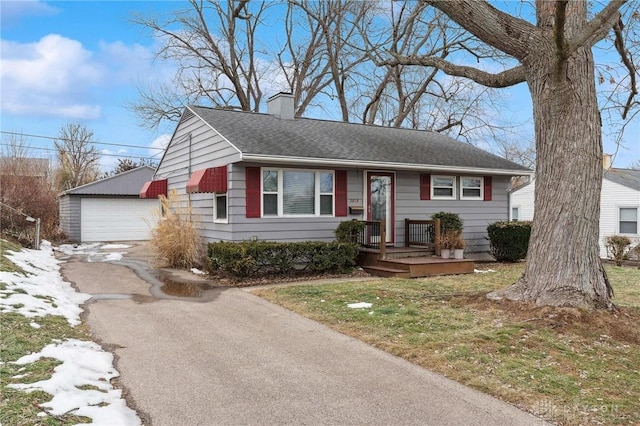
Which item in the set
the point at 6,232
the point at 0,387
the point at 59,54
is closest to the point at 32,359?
the point at 0,387

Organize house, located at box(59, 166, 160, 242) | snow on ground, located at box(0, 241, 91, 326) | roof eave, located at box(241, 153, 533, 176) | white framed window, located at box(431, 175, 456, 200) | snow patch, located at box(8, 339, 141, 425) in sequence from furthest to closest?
house, located at box(59, 166, 160, 242) → white framed window, located at box(431, 175, 456, 200) → roof eave, located at box(241, 153, 533, 176) → snow on ground, located at box(0, 241, 91, 326) → snow patch, located at box(8, 339, 141, 425)

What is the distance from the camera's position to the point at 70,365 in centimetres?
408

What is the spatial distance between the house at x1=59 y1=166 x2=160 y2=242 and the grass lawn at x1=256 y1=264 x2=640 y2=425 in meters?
15.2

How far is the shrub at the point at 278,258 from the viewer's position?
9461 millimetres

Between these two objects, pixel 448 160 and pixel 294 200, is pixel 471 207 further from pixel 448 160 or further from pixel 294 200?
pixel 294 200

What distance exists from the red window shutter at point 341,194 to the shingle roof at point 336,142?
1.85 feet

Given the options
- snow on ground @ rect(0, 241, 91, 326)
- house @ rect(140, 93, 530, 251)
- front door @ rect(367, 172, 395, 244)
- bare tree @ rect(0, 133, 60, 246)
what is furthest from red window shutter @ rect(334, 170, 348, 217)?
bare tree @ rect(0, 133, 60, 246)

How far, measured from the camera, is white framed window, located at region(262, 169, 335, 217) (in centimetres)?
1097

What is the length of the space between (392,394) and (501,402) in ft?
2.80

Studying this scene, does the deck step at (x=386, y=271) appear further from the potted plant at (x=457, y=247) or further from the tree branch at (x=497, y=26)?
the tree branch at (x=497, y=26)

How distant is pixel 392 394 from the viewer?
3.73 metres

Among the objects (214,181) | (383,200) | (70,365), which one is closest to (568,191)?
(70,365)

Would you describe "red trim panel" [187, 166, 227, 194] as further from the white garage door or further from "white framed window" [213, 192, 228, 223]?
the white garage door

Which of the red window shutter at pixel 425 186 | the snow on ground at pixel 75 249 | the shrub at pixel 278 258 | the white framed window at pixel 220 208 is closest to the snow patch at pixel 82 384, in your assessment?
the shrub at pixel 278 258
